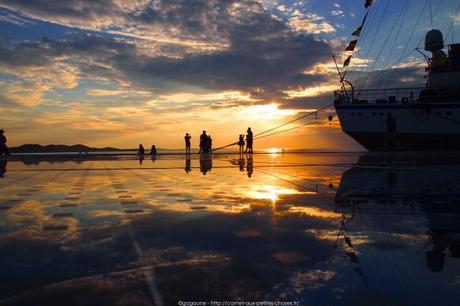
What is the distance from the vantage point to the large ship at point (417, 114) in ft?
107

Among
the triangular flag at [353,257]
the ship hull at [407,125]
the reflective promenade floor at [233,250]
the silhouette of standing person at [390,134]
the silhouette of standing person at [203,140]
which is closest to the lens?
the reflective promenade floor at [233,250]

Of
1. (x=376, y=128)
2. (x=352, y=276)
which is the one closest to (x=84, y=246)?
(x=352, y=276)

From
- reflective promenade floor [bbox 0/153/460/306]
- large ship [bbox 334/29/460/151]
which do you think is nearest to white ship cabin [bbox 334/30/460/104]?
large ship [bbox 334/29/460/151]

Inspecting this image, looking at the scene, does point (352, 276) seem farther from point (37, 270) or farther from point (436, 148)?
point (436, 148)

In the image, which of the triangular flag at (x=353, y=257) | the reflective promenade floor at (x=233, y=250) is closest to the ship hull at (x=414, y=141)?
the reflective promenade floor at (x=233, y=250)

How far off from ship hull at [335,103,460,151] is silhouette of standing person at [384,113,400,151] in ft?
0.42

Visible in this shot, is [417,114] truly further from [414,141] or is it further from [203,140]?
[203,140]

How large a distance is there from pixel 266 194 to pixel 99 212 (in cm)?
348

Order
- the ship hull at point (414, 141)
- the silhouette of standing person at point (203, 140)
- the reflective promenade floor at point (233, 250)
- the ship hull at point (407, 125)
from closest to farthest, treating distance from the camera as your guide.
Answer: the reflective promenade floor at point (233, 250) → the ship hull at point (407, 125) → the ship hull at point (414, 141) → the silhouette of standing person at point (203, 140)

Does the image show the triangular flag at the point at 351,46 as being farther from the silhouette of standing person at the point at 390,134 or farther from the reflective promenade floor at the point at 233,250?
the reflective promenade floor at the point at 233,250

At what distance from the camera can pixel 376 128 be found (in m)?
34.5

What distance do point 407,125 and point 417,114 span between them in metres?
1.14

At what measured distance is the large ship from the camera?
107 ft

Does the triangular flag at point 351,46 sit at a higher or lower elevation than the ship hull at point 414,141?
higher
